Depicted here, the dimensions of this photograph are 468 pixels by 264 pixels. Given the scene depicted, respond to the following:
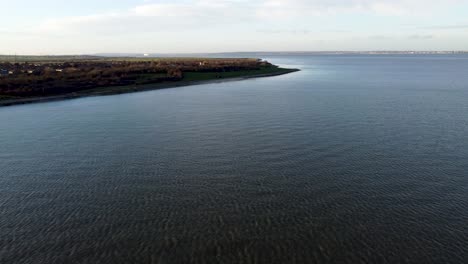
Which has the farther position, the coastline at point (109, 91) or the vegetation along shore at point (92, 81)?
the vegetation along shore at point (92, 81)

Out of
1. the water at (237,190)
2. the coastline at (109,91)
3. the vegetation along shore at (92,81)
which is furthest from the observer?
the vegetation along shore at (92,81)

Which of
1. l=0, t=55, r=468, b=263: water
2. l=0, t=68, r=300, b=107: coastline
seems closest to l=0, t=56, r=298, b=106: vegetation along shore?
l=0, t=68, r=300, b=107: coastline

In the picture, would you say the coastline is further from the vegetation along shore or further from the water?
the water

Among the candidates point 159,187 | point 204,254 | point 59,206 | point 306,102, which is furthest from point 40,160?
point 306,102

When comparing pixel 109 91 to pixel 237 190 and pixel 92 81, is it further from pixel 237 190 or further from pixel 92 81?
pixel 237 190

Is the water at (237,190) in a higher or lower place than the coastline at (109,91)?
lower

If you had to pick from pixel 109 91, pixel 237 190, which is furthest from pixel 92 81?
pixel 237 190

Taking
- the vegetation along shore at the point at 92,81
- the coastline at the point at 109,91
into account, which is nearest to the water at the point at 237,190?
the coastline at the point at 109,91

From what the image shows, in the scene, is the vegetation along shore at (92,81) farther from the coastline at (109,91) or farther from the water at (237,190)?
the water at (237,190)

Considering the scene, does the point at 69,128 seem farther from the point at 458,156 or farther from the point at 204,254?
the point at 458,156
